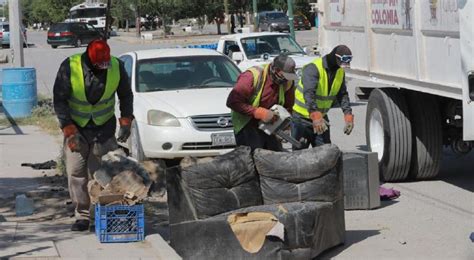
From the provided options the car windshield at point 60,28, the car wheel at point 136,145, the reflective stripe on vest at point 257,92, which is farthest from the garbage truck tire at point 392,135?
the car windshield at point 60,28

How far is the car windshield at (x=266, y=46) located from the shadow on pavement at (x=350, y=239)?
1057 centimetres

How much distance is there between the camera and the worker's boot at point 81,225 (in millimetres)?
8266

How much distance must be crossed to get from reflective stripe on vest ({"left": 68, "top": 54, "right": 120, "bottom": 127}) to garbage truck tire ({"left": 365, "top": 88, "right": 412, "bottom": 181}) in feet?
13.3

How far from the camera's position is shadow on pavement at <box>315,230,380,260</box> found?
7797 millimetres

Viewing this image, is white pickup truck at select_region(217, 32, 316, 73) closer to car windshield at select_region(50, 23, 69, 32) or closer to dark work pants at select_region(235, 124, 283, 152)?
dark work pants at select_region(235, 124, 283, 152)

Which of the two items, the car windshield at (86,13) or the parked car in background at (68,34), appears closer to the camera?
the parked car in background at (68,34)

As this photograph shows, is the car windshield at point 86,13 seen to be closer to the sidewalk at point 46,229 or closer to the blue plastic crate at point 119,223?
the sidewalk at point 46,229

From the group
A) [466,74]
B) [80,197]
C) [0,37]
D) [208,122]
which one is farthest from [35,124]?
[0,37]

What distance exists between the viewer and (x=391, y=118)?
36.9 feet

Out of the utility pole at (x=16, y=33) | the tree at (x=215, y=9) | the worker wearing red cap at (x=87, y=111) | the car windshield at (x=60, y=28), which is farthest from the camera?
the tree at (x=215, y=9)

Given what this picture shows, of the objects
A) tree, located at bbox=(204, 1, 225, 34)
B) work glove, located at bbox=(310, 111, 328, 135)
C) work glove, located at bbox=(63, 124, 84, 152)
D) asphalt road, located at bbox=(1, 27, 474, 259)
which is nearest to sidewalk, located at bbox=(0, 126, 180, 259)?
work glove, located at bbox=(63, 124, 84, 152)

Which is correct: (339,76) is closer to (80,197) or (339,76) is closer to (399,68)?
(399,68)

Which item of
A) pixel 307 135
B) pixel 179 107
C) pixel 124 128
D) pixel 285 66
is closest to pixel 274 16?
pixel 179 107

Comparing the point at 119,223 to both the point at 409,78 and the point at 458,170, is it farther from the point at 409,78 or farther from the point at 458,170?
the point at 458,170
